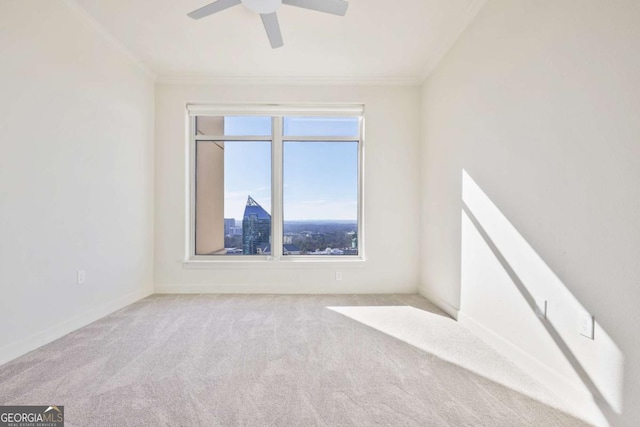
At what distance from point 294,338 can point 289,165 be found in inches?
89.4

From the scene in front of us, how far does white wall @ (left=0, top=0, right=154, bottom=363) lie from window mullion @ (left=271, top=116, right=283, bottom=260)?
154cm

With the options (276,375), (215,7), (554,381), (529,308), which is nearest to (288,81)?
(215,7)

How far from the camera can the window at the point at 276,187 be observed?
3.98 metres

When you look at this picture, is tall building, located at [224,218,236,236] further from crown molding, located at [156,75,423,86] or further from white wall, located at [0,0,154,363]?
crown molding, located at [156,75,423,86]

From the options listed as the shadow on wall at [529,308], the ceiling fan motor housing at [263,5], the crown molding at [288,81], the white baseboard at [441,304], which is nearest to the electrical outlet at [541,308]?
the shadow on wall at [529,308]

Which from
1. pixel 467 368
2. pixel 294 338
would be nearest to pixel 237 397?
pixel 294 338

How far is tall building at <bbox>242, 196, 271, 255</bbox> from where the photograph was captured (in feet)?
13.2

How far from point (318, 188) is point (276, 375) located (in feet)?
8.31

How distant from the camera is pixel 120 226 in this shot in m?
3.19

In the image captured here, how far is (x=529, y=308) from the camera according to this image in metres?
1.95

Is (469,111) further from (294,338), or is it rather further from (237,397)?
(237,397)

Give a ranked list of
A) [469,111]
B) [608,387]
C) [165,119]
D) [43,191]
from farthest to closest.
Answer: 1. [165,119]
2. [469,111]
3. [43,191]
4. [608,387]

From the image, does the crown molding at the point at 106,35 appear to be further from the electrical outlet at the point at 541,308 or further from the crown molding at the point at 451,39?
the electrical outlet at the point at 541,308

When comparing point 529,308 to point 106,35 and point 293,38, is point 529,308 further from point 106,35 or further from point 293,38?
point 106,35
